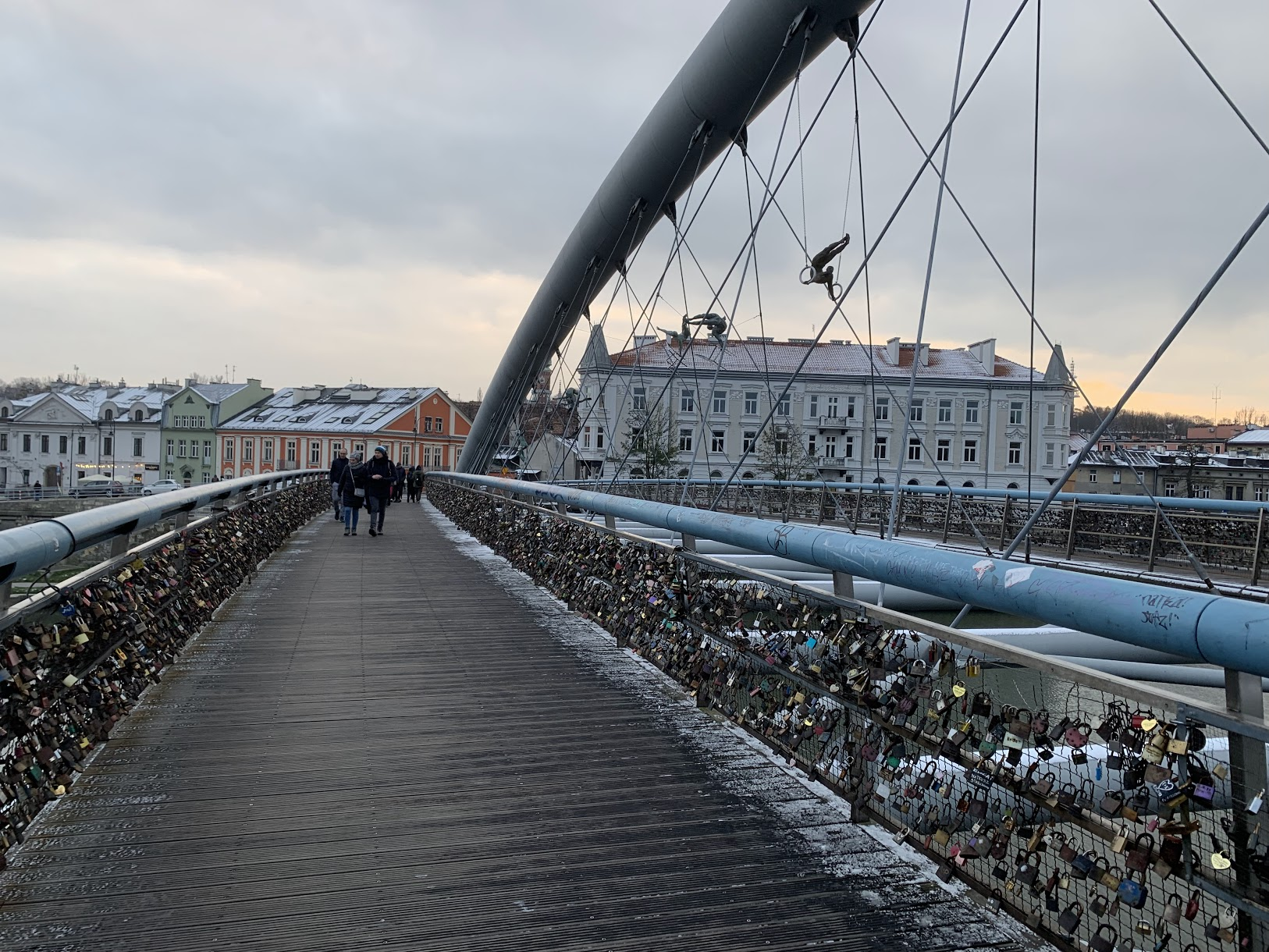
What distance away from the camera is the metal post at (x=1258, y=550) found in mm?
10625

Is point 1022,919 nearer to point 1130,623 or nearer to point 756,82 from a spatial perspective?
point 1130,623

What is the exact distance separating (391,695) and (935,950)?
294cm

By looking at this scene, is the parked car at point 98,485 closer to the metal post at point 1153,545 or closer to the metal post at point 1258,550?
the metal post at point 1153,545

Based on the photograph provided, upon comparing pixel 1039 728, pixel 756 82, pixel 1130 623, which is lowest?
pixel 1039 728

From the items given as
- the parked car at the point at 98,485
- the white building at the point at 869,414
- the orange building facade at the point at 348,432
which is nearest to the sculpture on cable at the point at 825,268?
the white building at the point at 869,414

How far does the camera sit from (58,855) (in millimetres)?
2732

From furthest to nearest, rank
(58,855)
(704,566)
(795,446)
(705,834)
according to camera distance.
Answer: (795,446) < (704,566) < (705,834) < (58,855)

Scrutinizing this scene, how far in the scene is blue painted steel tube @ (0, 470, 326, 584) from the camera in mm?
2643

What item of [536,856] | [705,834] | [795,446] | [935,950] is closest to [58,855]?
[536,856]

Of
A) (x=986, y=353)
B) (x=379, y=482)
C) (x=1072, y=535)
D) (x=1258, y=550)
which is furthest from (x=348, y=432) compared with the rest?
(x=1258, y=550)

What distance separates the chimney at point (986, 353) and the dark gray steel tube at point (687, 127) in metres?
35.2

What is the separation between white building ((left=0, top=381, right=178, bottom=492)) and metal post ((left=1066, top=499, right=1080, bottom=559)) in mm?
69937

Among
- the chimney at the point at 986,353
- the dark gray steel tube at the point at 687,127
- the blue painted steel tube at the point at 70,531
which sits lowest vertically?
the blue painted steel tube at the point at 70,531

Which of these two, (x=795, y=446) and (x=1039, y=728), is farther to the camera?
(x=795, y=446)
